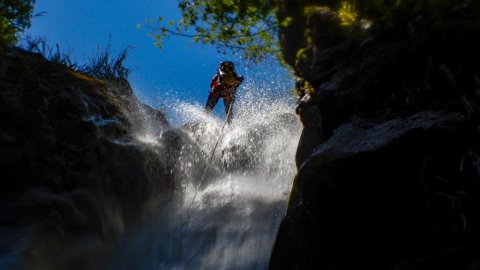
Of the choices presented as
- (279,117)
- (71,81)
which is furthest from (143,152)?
(279,117)

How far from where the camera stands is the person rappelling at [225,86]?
10.6 metres

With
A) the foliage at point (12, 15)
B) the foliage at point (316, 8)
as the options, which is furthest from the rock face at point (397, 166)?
the foliage at point (12, 15)

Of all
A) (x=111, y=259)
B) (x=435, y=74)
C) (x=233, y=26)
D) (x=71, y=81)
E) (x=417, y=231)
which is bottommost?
(x=111, y=259)

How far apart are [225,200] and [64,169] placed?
2.92 m

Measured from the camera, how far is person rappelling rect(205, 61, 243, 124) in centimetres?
1059

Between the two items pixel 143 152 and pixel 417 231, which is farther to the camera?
pixel 143 152

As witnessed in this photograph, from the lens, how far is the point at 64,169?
19.8 feet

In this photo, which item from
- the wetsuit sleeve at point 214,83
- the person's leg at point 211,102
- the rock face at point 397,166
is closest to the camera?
the rock face at point 397,166

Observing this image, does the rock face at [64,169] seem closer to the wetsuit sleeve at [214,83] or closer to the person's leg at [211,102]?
the person's leg at [211,102]

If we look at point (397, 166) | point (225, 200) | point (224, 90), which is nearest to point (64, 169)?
point (225, 200)

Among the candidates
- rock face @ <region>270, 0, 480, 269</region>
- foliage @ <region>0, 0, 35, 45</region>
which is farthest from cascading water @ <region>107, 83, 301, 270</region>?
foliage @ <region>0, 0, 35, 45</region>

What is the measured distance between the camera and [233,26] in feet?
24.3

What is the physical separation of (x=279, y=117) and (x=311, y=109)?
134 inches

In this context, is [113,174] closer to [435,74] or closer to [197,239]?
[197,239]
